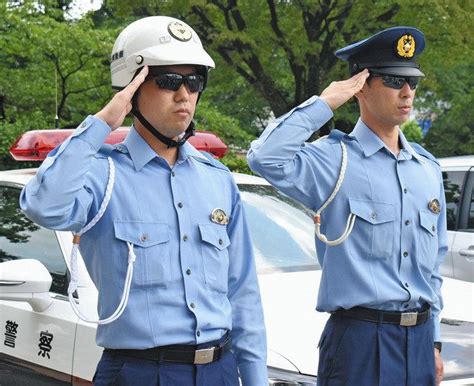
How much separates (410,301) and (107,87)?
33.3 ft

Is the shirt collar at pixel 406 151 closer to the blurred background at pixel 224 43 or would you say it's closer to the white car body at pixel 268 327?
the white car body at pixel 268 327

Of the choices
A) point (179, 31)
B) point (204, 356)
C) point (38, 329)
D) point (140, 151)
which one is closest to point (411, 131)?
point (38, 329)

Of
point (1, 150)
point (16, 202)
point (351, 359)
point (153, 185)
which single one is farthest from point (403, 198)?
point (1, 150)

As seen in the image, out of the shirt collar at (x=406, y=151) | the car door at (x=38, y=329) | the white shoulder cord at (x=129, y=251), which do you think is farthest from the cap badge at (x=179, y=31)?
the car door at (x=38, y=329)

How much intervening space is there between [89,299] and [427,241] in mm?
1502

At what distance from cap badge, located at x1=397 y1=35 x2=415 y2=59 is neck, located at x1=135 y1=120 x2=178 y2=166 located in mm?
1151

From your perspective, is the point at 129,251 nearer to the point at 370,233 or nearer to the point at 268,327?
the point at 370,233

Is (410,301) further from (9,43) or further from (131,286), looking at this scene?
(9,43)

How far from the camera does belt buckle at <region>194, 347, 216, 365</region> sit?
8.98 feet

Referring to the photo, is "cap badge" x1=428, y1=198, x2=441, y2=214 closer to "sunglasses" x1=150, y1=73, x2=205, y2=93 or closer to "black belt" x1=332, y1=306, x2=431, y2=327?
"black belt" x1=332, y1=306, x2=431, y2=327

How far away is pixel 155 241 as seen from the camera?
2752mm

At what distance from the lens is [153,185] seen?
2828 mm

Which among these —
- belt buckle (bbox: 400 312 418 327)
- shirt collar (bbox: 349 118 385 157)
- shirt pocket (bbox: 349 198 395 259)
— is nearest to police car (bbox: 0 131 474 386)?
belt buckle (bbox: 400 312 418 327)

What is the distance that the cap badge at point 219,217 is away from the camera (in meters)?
2.86
